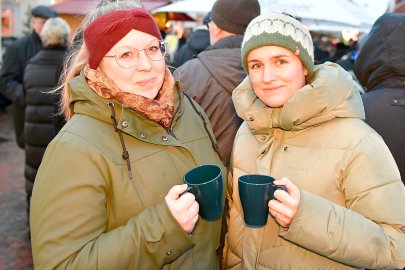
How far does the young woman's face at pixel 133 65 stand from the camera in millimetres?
2010

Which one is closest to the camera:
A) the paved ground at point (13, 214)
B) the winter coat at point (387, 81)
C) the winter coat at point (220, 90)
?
the winter coat at point (387, 81)

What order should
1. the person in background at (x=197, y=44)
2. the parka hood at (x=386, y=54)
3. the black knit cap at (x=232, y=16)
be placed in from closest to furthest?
the parka hood at (x=386, y=54)
the black knit cap at (x=232, y=16)
the person in background at (x=197, y=44)

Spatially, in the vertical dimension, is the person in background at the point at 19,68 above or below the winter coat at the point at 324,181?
below

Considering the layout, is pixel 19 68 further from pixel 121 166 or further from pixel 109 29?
pixel 121 166

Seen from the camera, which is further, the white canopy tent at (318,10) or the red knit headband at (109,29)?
the white canopy tent at (318,10)

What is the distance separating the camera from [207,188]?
1.69 m

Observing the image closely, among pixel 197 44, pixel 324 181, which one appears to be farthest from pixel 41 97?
pixel 324 181

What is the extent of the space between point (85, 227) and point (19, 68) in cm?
483

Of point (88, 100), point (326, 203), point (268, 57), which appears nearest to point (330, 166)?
point (326, 203)

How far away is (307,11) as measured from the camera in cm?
591

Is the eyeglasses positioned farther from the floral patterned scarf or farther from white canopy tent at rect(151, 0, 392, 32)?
white canopy tent at rect(151, 0, 392, 32)

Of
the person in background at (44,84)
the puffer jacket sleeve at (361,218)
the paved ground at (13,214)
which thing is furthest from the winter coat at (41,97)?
the puffer jacket sleeve at (361,218)

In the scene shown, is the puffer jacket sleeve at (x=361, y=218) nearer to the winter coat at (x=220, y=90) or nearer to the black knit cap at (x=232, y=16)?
the winter coat at (x=220, y=90)

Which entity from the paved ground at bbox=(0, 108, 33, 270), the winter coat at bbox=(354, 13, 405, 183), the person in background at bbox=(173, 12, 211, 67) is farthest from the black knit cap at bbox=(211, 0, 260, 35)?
the paved ground at bbox=(0, 108, 33, 270)
